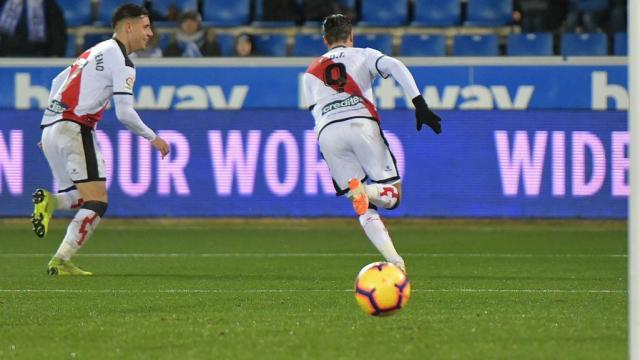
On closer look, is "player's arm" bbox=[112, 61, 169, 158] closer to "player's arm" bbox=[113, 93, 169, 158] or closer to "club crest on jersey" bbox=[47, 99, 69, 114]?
"player's arm" bbox=[113, 93, 169, 158]

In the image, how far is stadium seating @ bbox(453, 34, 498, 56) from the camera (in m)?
20.3

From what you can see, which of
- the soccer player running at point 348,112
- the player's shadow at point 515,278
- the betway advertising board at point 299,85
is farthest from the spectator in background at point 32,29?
the player's shadow at point 515,278

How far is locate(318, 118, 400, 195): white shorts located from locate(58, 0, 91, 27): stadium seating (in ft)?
35.5

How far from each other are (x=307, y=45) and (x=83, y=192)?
29.4 feet

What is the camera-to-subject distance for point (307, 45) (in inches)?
809

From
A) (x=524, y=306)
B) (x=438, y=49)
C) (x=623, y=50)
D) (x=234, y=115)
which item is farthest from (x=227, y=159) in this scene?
(x=524, y=306)

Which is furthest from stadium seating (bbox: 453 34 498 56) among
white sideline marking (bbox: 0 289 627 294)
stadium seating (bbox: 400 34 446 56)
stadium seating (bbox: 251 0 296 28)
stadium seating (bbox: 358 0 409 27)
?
white sideline marking (bbox: 0 289 627 294)

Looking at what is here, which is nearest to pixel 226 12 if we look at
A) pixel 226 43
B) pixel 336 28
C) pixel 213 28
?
pixel 213 28

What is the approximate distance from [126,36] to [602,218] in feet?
25.1

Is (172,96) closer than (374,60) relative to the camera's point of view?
No

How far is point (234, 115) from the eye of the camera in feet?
59.1

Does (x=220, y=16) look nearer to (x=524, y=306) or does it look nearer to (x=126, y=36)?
(x=126, y=36)

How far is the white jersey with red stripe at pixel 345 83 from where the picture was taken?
37.0 feet

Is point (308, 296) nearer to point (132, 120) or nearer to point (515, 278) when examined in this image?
point (515, 278)
